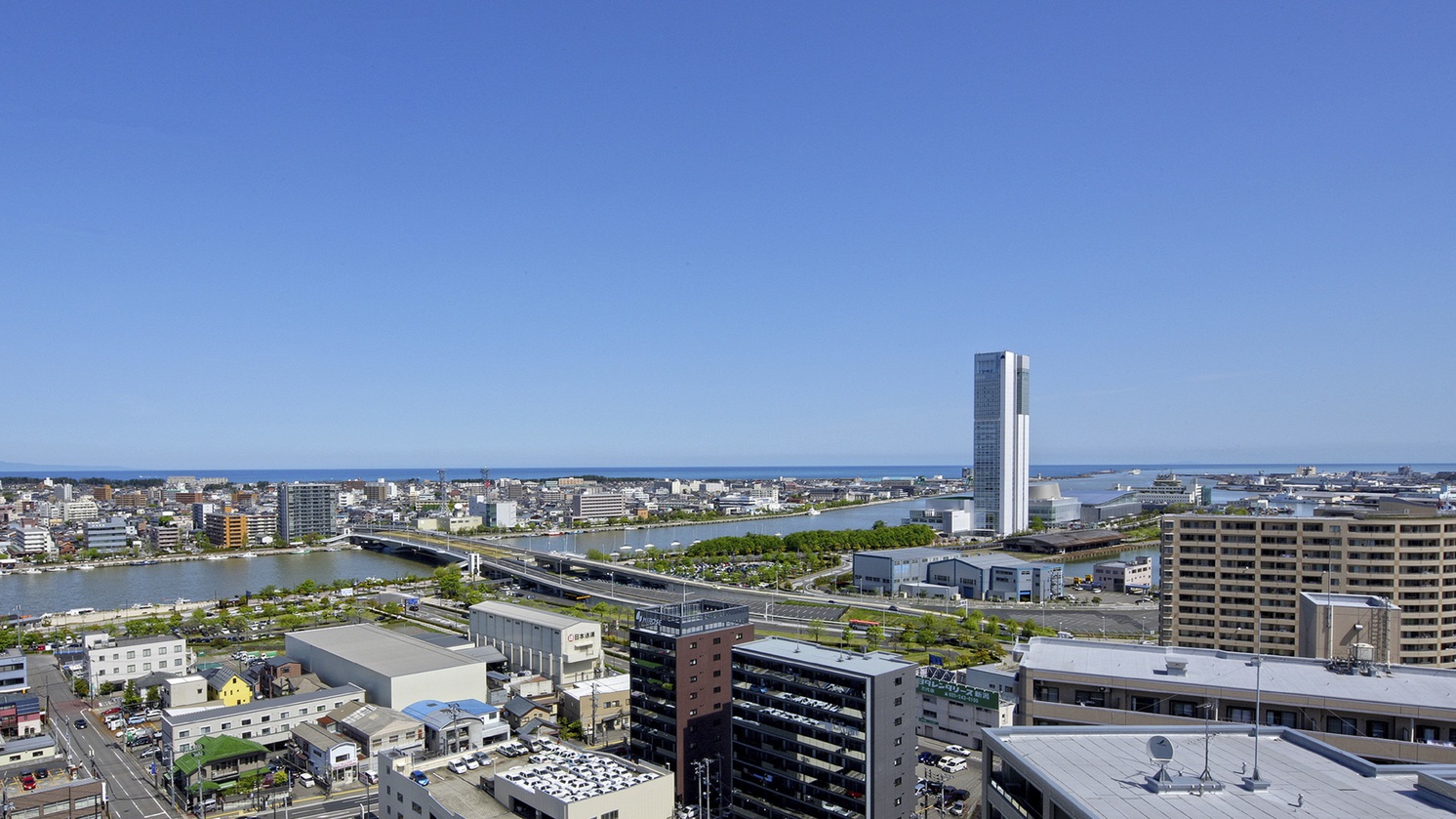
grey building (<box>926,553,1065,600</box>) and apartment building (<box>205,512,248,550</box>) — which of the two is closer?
grey building (<box>926,553,1065,600</box>)

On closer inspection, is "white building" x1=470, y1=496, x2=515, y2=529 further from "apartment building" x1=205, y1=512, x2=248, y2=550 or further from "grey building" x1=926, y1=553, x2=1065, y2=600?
"grey building" x1=926, y1=553, x2=1065, y2=600

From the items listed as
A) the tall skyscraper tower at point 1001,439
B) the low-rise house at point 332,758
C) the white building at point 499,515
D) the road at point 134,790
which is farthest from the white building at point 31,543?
the tall skyscraper tower at point 1001,439

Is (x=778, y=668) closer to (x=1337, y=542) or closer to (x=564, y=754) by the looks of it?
(x=564, y=754)

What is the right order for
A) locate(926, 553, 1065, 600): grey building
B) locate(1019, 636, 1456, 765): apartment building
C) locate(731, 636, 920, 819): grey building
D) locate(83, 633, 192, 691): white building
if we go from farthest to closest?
locate(926, 553, 1065, 600): grey building
locate(83, 633, 192, 691): white building
locate(731, 636, 920, 819): grey building
locate(1019, 636, 1456, 765): apartment building

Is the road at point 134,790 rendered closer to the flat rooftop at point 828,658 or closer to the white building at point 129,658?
the white building at point 129,658

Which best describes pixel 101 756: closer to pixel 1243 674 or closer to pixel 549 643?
pixel 549 643

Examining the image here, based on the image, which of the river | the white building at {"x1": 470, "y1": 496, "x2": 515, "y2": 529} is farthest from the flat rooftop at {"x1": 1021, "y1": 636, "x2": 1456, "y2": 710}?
the white building at {"x1": 470, "y1": 496, "x2": 515, "y2": 529}
